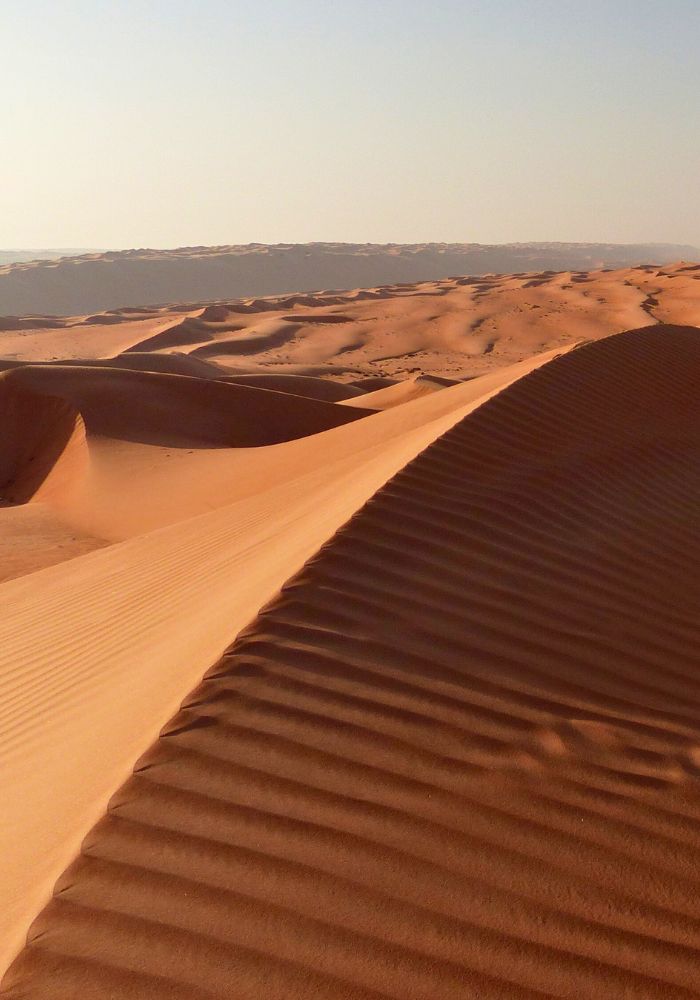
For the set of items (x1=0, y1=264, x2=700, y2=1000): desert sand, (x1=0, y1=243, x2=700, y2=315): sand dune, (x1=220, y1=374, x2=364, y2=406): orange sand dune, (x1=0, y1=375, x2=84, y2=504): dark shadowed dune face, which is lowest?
(x1=0, y1=375, x2=84, y2=504): dark shadowed dune face

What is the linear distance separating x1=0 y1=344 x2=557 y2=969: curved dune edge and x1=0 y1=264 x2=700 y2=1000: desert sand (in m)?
0.02

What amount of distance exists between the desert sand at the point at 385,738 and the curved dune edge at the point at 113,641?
2cm

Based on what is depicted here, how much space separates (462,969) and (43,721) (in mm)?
2070

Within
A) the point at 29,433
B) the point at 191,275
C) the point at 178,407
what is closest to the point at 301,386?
the point at 178,407

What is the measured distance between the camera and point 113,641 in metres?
4.41

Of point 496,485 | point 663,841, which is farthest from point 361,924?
point 496,485

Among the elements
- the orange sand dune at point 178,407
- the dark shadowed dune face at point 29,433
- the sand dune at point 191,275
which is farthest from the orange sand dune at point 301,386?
the sand dune at point 191,275

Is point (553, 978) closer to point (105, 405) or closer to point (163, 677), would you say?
point (163, 677)

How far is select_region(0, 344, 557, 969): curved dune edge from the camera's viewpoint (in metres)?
2.60

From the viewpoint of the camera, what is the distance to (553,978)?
2.15m

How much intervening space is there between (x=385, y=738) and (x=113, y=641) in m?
2.03

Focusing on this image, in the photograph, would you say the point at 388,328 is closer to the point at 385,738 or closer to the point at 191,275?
the point at 385,738

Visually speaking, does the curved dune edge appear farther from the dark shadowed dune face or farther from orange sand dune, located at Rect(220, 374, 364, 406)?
orange sand dune, located at Rect(220, 374, 364, 406)

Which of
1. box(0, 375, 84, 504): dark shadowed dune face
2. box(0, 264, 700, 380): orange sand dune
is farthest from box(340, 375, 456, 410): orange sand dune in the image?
box(0, 264, 700, 380): orange sand dune
